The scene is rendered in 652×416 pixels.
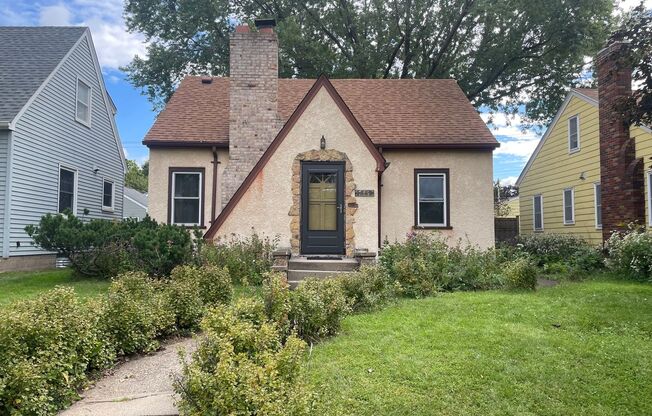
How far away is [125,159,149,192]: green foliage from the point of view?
47.8 metres

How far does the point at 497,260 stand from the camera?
10.5 metres

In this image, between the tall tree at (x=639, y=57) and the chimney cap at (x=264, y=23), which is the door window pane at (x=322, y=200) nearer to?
the chimney cap at (x=264, y=23)

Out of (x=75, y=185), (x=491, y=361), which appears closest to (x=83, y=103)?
(x=75, y=185)

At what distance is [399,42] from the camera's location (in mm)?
21453

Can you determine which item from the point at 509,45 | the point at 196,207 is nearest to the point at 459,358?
the point at 196,207

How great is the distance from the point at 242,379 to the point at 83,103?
15.6 metres

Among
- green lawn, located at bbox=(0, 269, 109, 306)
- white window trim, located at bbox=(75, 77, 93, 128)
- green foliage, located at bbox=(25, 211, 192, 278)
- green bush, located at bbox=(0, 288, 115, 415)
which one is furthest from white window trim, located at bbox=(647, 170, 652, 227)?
white window trim, located at bbox=(75, 77, 93, 128)

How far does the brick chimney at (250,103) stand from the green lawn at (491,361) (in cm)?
656

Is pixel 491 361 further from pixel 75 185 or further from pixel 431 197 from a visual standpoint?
pixel 75 185

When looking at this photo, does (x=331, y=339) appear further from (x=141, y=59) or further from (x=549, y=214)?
(x=141, y=59)

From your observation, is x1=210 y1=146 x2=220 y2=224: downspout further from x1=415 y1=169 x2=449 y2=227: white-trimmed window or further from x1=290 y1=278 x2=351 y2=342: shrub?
x1=290 y1=278 x2=351 y2=342: shrub

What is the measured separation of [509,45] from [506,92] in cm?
288

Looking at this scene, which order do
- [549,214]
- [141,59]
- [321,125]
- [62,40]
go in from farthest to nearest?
[141,59] < [549,214] < [62,40] < [321,125]

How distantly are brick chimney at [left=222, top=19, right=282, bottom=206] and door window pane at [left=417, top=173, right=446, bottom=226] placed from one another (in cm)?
429
